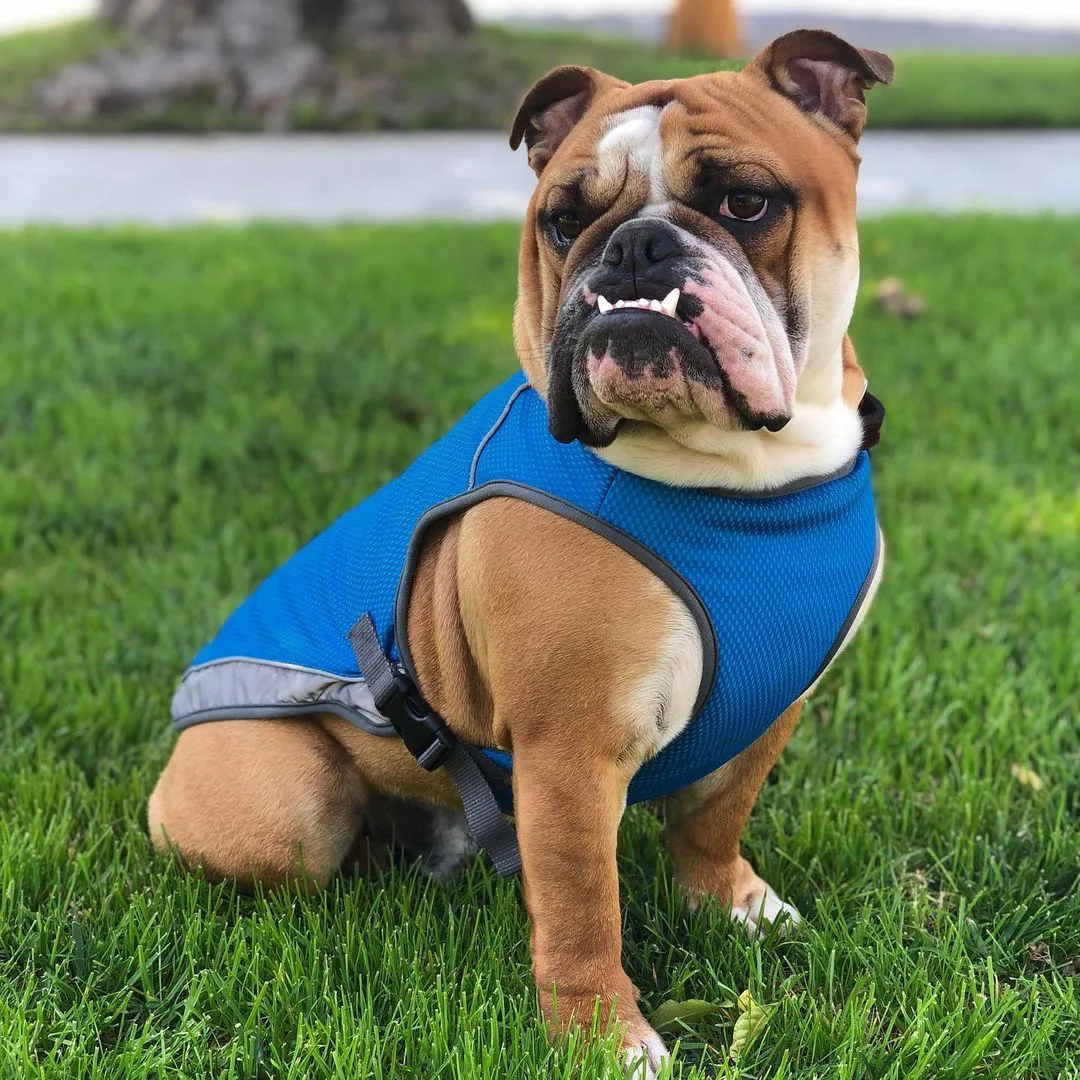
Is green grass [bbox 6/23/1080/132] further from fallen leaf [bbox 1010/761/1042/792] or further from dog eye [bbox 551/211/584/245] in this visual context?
dog eye [bbox 551/211/584/245]

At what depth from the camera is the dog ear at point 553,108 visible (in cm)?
212

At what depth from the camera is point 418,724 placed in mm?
2184

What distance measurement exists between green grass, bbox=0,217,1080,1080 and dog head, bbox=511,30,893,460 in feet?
3.34

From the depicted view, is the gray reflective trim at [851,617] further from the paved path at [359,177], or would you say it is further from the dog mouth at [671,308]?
the paved path at [359,177]

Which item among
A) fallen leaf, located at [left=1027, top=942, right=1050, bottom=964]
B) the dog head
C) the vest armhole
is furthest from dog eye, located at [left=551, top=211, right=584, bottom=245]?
fallen leaf, located at [left=1027, top=942, right=1050, bottom=964]

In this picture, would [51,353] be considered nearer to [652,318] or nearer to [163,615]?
[163,615]

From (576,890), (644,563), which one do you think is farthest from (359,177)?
(576,890)

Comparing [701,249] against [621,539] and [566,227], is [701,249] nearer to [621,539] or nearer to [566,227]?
[566,227]

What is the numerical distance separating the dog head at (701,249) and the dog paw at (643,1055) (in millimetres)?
1016

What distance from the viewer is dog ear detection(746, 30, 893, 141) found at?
2043mm

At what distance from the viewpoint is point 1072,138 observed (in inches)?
511

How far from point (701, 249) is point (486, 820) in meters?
1.10

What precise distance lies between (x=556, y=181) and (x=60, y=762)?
181 cm

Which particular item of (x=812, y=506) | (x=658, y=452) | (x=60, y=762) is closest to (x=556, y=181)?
(x=658, y=452)
